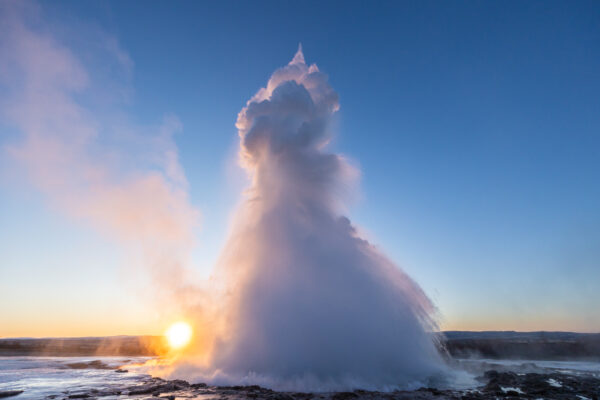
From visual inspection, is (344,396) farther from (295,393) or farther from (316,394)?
(295,393)

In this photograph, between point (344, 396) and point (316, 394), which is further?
point (316, 394)

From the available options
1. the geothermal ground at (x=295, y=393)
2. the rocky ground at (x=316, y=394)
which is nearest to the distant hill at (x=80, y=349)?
the geothermal ground at (x=295, y=393)

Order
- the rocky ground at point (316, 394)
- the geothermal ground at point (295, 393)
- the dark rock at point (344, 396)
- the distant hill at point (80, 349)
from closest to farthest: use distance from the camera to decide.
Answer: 1. the dark rock at point (344, 396)
2. the rocky ground at point (316, 394)
3. the geothermal ground at point (295, 393)
4. the distant hill at point (80, 349)

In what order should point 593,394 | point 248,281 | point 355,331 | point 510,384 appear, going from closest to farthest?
1. point 593,394
2. point 355,331
3. point 510,384
4. point 248,281

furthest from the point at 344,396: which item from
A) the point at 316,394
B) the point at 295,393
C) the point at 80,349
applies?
the point at 80,349

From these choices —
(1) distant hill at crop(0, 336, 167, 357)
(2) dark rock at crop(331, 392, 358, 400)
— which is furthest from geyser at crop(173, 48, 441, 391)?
(1) distant hill at crop(0, 336, 167, 357)

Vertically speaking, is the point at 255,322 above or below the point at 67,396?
above

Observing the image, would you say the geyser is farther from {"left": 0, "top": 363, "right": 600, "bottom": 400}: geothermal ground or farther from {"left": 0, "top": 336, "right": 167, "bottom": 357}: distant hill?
{"left": 0, "top": 336, "right": 167, "bottom": 357}: distant hill

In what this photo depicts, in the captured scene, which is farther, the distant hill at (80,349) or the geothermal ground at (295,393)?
the distant hill at (80,349)

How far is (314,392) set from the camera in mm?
18203

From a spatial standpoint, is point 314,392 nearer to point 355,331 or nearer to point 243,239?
point 355,331

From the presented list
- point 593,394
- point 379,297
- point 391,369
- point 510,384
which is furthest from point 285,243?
point 593,394

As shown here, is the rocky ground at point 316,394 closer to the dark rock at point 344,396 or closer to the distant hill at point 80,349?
the dark rock at point 344,396

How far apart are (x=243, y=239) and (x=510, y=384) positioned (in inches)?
871
